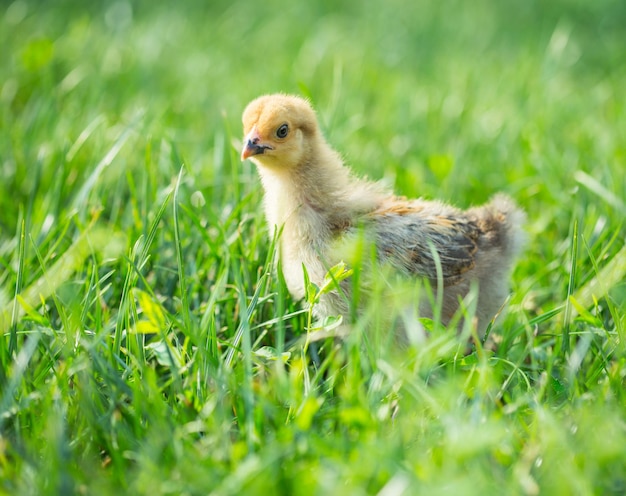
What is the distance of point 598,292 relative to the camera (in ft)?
6.86

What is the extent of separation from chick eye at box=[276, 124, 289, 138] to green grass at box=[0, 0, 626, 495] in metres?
0.34

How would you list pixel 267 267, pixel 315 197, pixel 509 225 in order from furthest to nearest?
pixel 509 225 < pixel 315 197 < pixel 267 267

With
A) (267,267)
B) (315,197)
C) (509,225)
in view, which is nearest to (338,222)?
(315,197)

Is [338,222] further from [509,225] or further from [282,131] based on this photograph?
[509,225]

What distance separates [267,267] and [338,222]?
0.85 feet

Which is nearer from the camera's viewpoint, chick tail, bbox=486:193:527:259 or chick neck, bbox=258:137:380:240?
chick neck, bbox=258:137:380:240

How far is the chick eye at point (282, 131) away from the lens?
2.10 meters

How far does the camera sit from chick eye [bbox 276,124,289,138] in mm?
2098

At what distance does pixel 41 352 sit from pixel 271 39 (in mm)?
3431

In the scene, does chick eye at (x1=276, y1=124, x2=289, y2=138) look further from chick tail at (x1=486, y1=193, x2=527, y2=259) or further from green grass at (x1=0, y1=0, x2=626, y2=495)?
chick tail at (x1=486, y1=193, x2=527, y2=259)

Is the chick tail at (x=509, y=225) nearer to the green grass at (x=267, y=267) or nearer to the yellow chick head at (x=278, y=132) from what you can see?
the green grass at (x=267, y=267)

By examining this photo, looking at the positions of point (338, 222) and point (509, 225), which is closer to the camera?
point (338, 222)

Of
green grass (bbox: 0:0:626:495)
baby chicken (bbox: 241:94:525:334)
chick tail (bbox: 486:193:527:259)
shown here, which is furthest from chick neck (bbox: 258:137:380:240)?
chick tail (bbox: 486:193:527:259)

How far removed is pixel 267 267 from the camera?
6.60 ft
